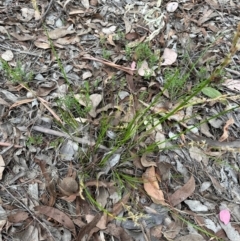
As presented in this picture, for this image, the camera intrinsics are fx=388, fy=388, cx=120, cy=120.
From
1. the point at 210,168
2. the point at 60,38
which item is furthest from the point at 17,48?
the point at 210,168

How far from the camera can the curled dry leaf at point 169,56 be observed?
72.2 inches

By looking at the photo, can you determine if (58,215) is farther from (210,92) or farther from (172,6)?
(172,6)

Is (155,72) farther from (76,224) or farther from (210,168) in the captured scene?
(76,224)

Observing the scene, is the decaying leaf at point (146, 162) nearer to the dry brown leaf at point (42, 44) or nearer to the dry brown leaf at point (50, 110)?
the dry brown leaf at point (50, 110)

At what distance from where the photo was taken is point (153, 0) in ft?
6.87

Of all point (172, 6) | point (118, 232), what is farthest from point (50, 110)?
point (172, 6)

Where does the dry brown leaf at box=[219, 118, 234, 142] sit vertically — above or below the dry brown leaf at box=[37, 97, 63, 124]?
above

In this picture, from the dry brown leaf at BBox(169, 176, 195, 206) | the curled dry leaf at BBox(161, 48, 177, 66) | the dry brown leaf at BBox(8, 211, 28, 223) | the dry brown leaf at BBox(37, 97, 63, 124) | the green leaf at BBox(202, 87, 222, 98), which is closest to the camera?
the dry brown leaf at BBox(8, 211, 28, 223)

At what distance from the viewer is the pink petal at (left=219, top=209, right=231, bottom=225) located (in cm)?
145

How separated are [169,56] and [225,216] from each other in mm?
792

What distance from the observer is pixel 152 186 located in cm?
147

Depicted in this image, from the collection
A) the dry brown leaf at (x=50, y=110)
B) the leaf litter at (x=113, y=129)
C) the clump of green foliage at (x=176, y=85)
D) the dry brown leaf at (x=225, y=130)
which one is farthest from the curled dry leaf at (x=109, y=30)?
the dry brown leaf at (x=225, y=130)

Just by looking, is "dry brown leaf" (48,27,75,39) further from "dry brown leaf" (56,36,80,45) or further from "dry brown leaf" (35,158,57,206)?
"dry brown leaf" (35,158,57,206)

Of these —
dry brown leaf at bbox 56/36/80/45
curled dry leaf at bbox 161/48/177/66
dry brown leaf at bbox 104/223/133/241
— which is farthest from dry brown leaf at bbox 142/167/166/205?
dry brown leaf at bbox 56/36/80/45
